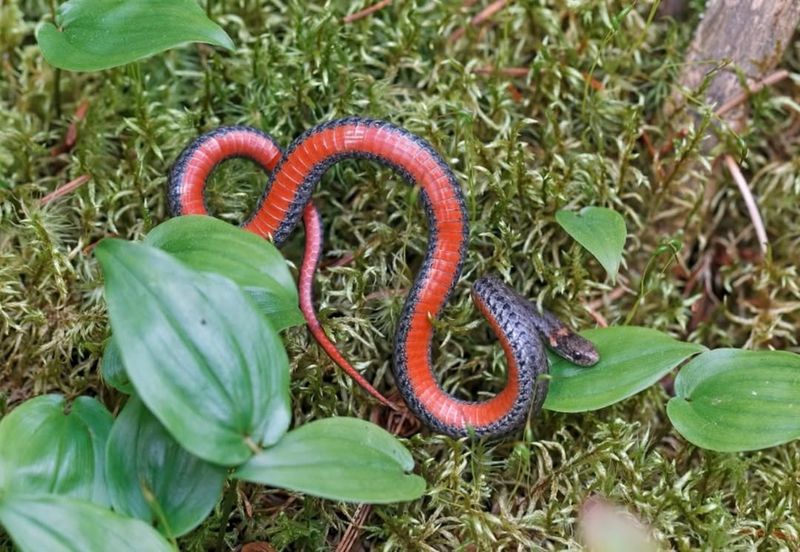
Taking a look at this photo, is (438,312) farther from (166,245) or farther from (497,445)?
(166,245)

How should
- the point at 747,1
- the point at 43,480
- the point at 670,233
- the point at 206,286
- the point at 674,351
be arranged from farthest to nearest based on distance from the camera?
the point at 670,233, the point at 747,1, the point at 674,351, the point at 43,480, the point at 206,286

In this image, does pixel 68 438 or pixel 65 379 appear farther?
pixel 65 379

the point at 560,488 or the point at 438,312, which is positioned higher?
the point at 438,312

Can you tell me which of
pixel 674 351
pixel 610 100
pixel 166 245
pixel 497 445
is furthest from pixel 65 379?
pixel 610 100

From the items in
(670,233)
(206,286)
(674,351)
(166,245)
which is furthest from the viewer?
Answer: (670,233)

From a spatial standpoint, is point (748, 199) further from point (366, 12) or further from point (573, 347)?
point (366, 12)

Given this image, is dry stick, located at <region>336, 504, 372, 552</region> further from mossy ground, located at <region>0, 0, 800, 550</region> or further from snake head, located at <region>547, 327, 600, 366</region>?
snake head, located at <region>547, 327, 600, 366</region>

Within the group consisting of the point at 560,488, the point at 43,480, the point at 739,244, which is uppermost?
the point at 739,244

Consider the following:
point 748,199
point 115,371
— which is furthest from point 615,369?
point 115,371
